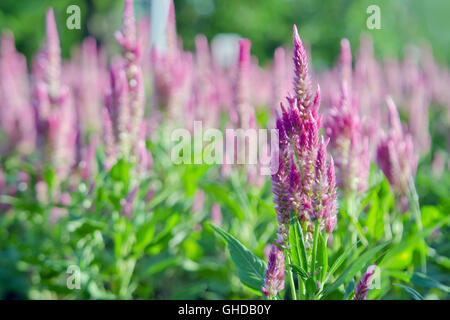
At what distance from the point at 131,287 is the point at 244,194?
2.59ft

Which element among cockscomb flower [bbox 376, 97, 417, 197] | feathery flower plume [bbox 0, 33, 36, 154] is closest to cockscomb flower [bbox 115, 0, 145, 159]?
feathery flower plume [bbox 0, 33, 36, 154]

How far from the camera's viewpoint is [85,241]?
7.24ft

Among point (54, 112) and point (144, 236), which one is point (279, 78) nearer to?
point (144, 236)

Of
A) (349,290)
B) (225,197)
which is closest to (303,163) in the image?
(349,290)

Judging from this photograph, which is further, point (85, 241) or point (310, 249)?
point (85, 241)

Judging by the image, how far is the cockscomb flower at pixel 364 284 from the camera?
3.96 ft

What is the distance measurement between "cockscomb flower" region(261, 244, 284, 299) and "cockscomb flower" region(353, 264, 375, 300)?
0.23 metres

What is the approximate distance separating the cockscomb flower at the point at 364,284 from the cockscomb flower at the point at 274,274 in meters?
0.23

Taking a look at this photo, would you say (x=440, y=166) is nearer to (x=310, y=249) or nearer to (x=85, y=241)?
(x=310, y=249)

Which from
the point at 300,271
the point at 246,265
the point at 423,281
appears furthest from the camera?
the point at 423,281

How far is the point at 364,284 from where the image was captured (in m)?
1.22

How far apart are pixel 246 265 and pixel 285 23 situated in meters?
18.1

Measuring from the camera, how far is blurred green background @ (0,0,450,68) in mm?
14641
